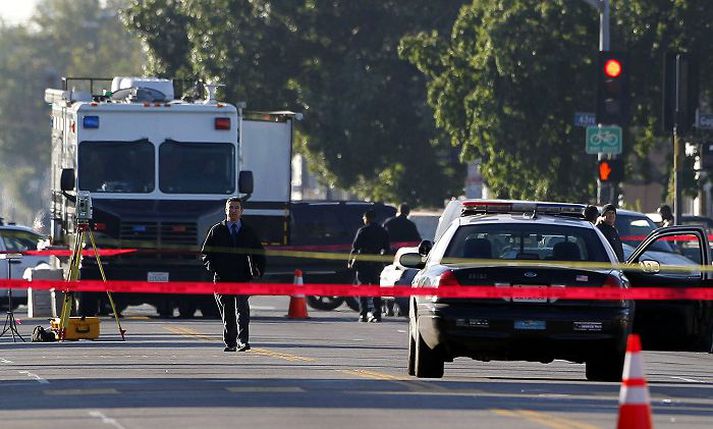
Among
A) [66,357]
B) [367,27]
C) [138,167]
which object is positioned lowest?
[66,357]

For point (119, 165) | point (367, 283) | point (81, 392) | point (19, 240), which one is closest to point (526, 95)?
point (19, 240)

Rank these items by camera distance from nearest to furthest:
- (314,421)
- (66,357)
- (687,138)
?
(314,421)
(66,357)
(687,138)

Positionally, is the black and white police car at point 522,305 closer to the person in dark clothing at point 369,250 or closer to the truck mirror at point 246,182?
the truck mirror at point 246,182

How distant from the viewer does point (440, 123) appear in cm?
4581

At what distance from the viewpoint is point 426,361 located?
1817 cm

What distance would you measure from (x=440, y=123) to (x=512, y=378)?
89.3ft

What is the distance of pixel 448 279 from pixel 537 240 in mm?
1484

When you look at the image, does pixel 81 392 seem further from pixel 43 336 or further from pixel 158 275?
pixel 158 275

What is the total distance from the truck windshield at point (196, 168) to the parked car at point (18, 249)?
546 cm

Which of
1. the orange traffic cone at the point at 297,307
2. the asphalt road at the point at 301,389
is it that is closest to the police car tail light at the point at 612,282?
the asphalt road at the point at 301,389

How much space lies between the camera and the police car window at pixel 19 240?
119ft

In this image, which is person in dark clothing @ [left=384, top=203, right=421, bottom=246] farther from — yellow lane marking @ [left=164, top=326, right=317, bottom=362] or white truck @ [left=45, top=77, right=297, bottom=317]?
yellow lane marking @ [left=164, top=326, right=317, bottom=362]

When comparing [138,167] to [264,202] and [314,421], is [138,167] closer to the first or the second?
[264,202]

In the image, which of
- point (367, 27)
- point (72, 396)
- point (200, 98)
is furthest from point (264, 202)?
point (367, 27)
